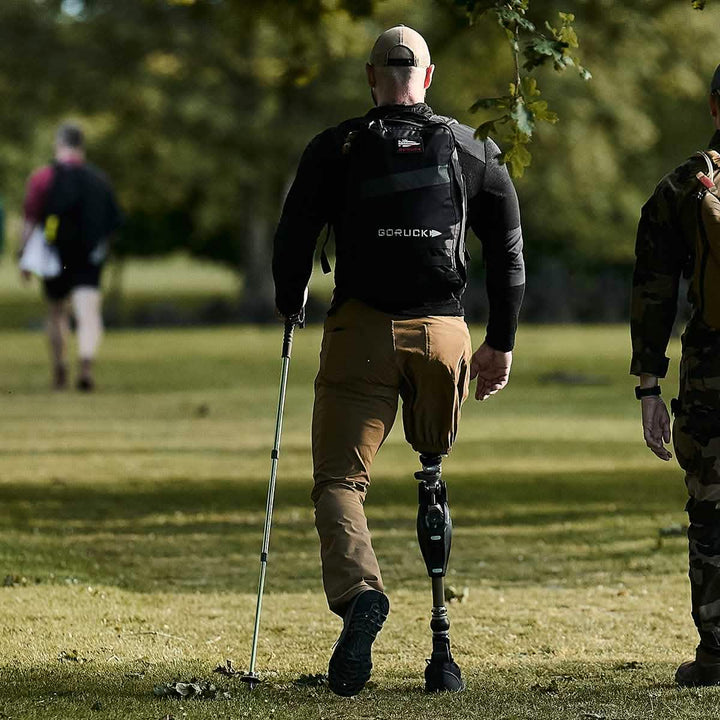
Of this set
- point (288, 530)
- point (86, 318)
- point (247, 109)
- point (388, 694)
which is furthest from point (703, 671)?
point (247, 109)

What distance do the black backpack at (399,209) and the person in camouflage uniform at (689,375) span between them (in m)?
0.68

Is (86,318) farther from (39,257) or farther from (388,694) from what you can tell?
(388,694)

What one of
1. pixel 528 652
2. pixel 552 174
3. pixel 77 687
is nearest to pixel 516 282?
pixel 528 652

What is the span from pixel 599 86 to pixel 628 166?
549 inches

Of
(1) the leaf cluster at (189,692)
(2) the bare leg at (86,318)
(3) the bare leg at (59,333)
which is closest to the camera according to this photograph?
(1) the leaf cluster at (189,692)

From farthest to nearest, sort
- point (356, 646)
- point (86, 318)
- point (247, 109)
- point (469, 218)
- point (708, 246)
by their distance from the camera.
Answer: point (247, 109) → point (86, 318) → point (469, 218) → point (708, 246) → point (356, 646)

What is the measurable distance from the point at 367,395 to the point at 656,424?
1.00 meters

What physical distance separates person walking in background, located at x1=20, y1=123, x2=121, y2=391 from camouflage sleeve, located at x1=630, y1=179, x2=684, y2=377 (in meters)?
13.3

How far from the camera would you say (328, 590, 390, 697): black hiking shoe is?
18.9 ft

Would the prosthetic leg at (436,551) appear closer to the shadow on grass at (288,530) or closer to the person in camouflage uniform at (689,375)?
the person in camouflage uniform at (689,375)

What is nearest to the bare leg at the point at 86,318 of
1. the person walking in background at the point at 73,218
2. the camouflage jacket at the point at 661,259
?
the person walking in background at the point at 73,218

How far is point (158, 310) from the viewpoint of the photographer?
4347 centimetres

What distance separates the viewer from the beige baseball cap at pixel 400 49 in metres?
6.09

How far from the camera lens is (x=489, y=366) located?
6.59 meters
